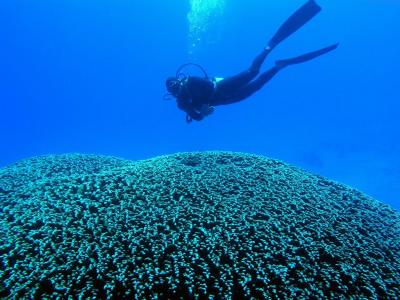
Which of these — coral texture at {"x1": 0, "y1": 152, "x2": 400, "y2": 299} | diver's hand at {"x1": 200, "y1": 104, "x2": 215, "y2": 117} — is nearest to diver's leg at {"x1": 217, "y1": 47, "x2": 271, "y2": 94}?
diver's hand at {"x1": 200, "y1": 104, "x2": 215, "y2": 117}

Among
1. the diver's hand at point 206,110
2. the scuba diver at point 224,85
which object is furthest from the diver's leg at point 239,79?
the diver's hand at point 206,110

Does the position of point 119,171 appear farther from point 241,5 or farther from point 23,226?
point 241,5

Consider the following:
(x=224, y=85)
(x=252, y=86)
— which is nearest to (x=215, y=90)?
(x=224, y=85)

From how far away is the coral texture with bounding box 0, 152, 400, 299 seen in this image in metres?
2.79

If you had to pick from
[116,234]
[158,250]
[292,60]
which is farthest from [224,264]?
[292,60]

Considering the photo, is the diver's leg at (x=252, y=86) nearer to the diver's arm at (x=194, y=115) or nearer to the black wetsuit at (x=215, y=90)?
the black wetsuit at (x=215, y=90)

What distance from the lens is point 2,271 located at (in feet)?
9.62

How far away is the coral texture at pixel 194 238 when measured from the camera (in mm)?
2795

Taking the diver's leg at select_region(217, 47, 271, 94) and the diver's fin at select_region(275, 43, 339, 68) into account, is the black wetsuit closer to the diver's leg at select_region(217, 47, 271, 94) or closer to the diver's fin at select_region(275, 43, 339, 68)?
the diver's leg at select_region(217, 47, 271, 94)

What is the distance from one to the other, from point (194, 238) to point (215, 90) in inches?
281

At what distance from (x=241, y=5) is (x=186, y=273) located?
79.5 metres

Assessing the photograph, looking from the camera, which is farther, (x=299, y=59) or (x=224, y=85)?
(x=299, y=59)

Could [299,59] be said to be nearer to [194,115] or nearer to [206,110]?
[206,110]

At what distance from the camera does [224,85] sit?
10188mm
